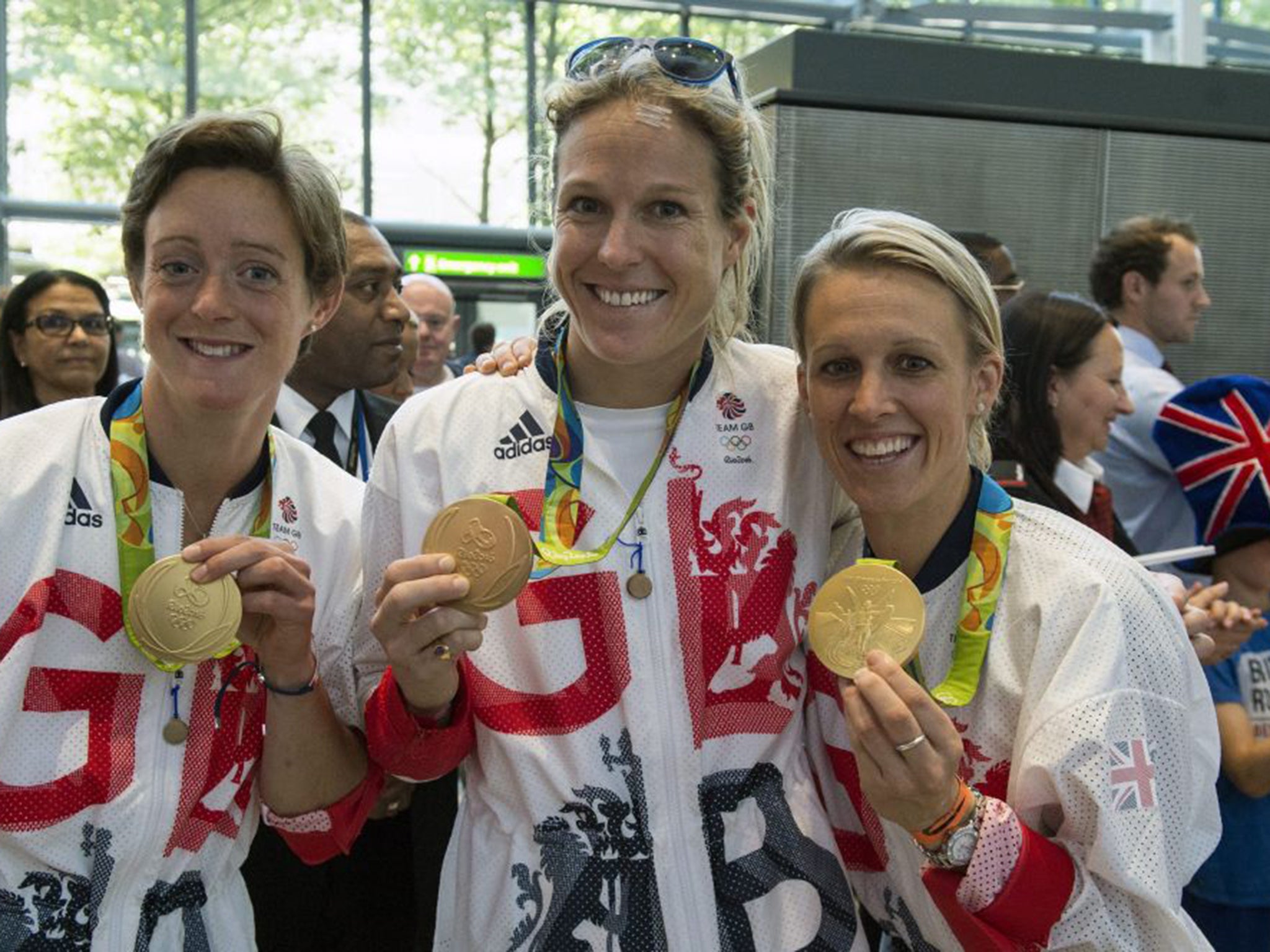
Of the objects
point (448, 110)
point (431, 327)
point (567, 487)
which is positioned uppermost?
point (448, 110)

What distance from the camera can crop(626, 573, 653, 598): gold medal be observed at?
201 cm

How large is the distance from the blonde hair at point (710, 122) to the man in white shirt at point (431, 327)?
4.52 metres

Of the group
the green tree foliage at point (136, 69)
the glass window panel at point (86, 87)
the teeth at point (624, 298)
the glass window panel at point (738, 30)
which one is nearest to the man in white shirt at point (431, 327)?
the teeth at point (624, 298)

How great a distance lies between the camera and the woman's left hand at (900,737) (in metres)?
1.72

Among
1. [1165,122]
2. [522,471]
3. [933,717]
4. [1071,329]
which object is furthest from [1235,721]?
[1165,122]

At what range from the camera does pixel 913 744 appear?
5.64 feet

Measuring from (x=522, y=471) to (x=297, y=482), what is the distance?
17.0 inches

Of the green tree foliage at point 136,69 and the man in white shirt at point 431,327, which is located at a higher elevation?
the green tree foliage at point 136,69

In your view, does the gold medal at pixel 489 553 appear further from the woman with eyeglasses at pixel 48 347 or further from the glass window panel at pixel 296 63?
the glass window panel at pixel 296 63

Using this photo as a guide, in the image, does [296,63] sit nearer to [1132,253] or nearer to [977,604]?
[1132,253]

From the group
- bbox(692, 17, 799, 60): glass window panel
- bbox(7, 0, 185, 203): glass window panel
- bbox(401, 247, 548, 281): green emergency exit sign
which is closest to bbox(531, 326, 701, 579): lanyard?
bbox(401, 247, 548, 281): green emergency exit sign

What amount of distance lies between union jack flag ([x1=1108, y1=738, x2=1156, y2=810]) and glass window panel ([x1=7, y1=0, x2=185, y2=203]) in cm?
1191

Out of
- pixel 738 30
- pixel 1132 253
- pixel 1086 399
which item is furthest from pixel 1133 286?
pixel 738 30

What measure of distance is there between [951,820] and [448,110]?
12195 mm
